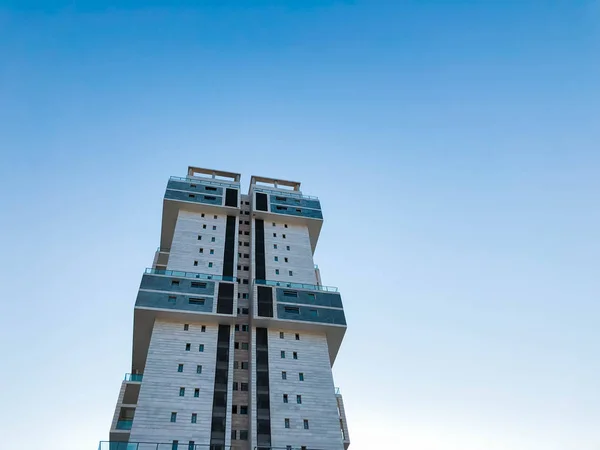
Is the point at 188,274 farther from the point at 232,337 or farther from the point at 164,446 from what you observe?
the point at 164,446

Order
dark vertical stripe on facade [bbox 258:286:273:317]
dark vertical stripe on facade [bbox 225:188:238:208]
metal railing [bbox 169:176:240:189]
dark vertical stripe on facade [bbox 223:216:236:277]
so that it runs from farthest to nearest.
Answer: metal railing [bbox 169:176:240:189]
dark vertical stripe on facade [bbox 225:188:238:208]
dark vertical stripe on facade [bbox 223:216:236:277]
dark vertical stripe on facade [bbox 258:286:273:317]

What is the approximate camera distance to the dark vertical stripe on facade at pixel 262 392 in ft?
124

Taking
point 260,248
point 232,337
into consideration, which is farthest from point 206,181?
point 232,337

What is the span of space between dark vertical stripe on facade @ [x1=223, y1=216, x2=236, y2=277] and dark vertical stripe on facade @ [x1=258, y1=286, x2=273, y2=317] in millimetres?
5020

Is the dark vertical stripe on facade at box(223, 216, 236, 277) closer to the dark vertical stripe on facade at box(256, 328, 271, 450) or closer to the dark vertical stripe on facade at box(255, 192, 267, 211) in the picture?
the dark vertical stripe on facade at box(255, 192, 267, 211)

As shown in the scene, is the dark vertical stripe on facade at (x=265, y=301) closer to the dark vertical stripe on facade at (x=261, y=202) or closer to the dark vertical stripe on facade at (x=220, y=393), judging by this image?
the dark vertical stripe on facade at (x=220, y=393)

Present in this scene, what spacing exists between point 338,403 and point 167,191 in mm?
29061

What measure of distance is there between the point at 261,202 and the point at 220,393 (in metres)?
23.4

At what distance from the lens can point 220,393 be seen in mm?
40156

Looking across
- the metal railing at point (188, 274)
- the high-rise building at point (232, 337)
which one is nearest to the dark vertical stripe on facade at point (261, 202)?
the high-rise building at point (232, 337)

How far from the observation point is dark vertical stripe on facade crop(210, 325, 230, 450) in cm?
3756

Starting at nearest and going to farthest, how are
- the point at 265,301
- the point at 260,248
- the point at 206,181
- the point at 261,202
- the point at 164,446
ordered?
the point at 164,446
the point at 265,301
the point at 260,248
the point at 261,202
the point at 206,181

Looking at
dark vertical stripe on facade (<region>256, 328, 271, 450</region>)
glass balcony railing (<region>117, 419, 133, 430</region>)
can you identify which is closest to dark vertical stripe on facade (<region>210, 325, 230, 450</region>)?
dark vertical stripe on facade (<region>256, 328, 271, 450</region>)

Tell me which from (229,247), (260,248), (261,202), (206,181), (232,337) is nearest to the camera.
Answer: (232,337)
